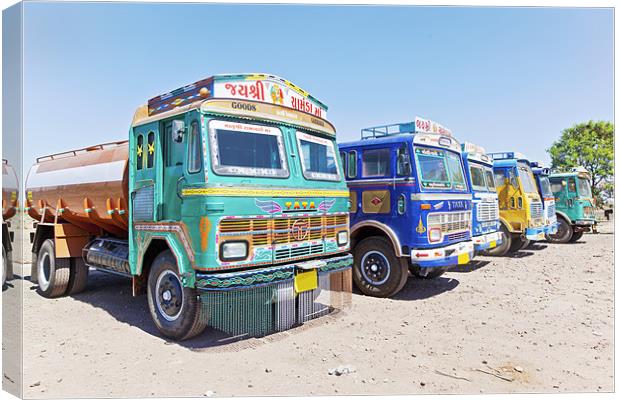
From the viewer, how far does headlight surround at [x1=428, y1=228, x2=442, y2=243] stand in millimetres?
7139

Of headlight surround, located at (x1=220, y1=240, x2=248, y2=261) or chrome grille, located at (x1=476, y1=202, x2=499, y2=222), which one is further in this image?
chrome grille, located at (x1=476, y1=202, x2=499, y2=222)

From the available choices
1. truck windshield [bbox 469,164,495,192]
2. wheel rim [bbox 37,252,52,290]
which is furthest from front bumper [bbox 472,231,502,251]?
wheel rim [bbox 37,252,52,290]

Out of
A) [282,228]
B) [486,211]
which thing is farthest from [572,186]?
[282,228]

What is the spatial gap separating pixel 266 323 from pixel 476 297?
3.86 meters

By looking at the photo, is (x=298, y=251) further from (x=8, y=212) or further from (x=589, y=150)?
(x=589, y=150)

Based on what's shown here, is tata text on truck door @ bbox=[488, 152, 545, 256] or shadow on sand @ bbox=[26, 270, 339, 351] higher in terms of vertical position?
tata text on truck door @ bbox=[488, 152, 545, 256]

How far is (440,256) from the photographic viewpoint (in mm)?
7117

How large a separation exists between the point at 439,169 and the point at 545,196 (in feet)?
24.3

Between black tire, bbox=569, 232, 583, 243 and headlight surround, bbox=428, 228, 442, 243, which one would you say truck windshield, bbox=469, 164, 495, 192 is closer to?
headlight surround, bbox=428, 228, 442, 243

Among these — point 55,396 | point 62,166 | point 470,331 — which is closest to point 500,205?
point 470,331

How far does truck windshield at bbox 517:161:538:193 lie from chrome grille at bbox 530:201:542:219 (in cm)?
36

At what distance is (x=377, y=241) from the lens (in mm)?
7594

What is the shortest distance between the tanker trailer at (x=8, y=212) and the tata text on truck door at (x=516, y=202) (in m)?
10.7

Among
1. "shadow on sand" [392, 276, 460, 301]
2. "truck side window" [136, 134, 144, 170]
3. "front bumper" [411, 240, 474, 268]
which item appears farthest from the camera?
"shadow on sand" [392, 276, 460, 301]
